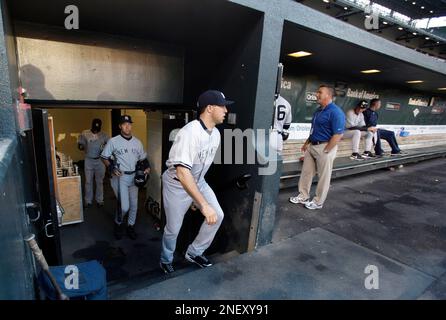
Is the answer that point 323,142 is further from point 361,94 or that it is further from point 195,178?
point 361,94

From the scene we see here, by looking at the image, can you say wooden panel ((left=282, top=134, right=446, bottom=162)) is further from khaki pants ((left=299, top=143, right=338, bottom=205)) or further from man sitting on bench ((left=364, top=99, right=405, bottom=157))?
khaki pants ((left=299, top=143, right=338, bottom=205))

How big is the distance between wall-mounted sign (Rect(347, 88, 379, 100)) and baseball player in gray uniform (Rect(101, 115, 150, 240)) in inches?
217

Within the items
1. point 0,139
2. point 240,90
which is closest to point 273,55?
point 240,90

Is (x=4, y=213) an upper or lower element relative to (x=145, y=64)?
lower

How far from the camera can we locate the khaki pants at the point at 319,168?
148 inches

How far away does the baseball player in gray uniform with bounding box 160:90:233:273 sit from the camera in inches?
91.0

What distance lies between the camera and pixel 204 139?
250 cm

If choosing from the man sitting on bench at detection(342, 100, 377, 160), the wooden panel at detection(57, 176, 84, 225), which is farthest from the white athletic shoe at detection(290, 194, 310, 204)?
the wooden panel at detection(57, 176, 84, 225)

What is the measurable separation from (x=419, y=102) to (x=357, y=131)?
16.2 ft

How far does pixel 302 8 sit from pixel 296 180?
9.69 feet

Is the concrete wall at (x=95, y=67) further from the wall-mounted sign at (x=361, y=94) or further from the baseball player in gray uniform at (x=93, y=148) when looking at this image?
the wall-mounted sign at (x=361, y=94)

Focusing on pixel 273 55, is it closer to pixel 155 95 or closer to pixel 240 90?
pixel 240 90

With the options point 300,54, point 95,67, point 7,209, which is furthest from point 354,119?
point 7,209

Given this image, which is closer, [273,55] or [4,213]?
[4,213]
